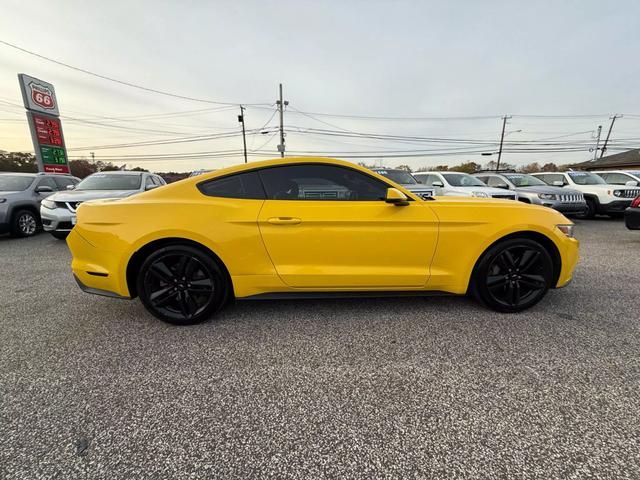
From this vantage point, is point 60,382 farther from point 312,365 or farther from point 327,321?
point 327,321

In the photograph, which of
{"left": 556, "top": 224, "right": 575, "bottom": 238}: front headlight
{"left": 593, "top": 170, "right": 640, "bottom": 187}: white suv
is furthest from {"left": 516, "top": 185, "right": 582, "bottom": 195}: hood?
{"left": 556, "top": 224, "right": 575, "bottom": 238}: front headlight

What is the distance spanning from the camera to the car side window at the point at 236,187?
2.62 metres

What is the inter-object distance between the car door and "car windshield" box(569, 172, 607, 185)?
10.3 m

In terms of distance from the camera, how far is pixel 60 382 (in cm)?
195

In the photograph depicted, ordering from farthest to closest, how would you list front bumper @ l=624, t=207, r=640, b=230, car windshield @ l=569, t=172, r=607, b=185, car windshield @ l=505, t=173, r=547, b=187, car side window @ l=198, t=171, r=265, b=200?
1. car windshield @ l=505, t=173, r=547, b=187
2. car windshield @ l=569, t=172, r=607, b=185
3. front bumper @ l=624, t=207, r=640, b=230
4. car side window @ l=198, t=171, r=265, b=200

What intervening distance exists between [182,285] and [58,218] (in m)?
5.00

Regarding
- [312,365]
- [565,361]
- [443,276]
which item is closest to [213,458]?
[312,365]

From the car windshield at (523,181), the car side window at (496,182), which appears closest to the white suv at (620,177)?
the car windshield at (523,181)

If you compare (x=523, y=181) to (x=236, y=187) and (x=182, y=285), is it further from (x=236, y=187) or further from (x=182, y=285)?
(x=182, y=285)

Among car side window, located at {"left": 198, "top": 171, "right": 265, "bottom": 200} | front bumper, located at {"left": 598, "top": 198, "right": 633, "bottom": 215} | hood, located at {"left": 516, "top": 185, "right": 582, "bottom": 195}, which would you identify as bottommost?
front bumper, located at {"left": 598, "top": 198, "right": 633, "bottom": 215}

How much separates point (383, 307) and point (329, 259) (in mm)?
849

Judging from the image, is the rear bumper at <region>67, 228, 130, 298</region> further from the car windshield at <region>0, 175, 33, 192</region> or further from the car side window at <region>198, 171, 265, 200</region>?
the car windshield at <region>0, 175, 33, 192</region>

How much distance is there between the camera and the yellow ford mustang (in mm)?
2529

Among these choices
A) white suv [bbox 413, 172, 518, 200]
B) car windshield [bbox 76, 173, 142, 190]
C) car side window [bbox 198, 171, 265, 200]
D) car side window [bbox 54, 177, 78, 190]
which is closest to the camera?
car side window [bbox 198, 171, 265, 200]
